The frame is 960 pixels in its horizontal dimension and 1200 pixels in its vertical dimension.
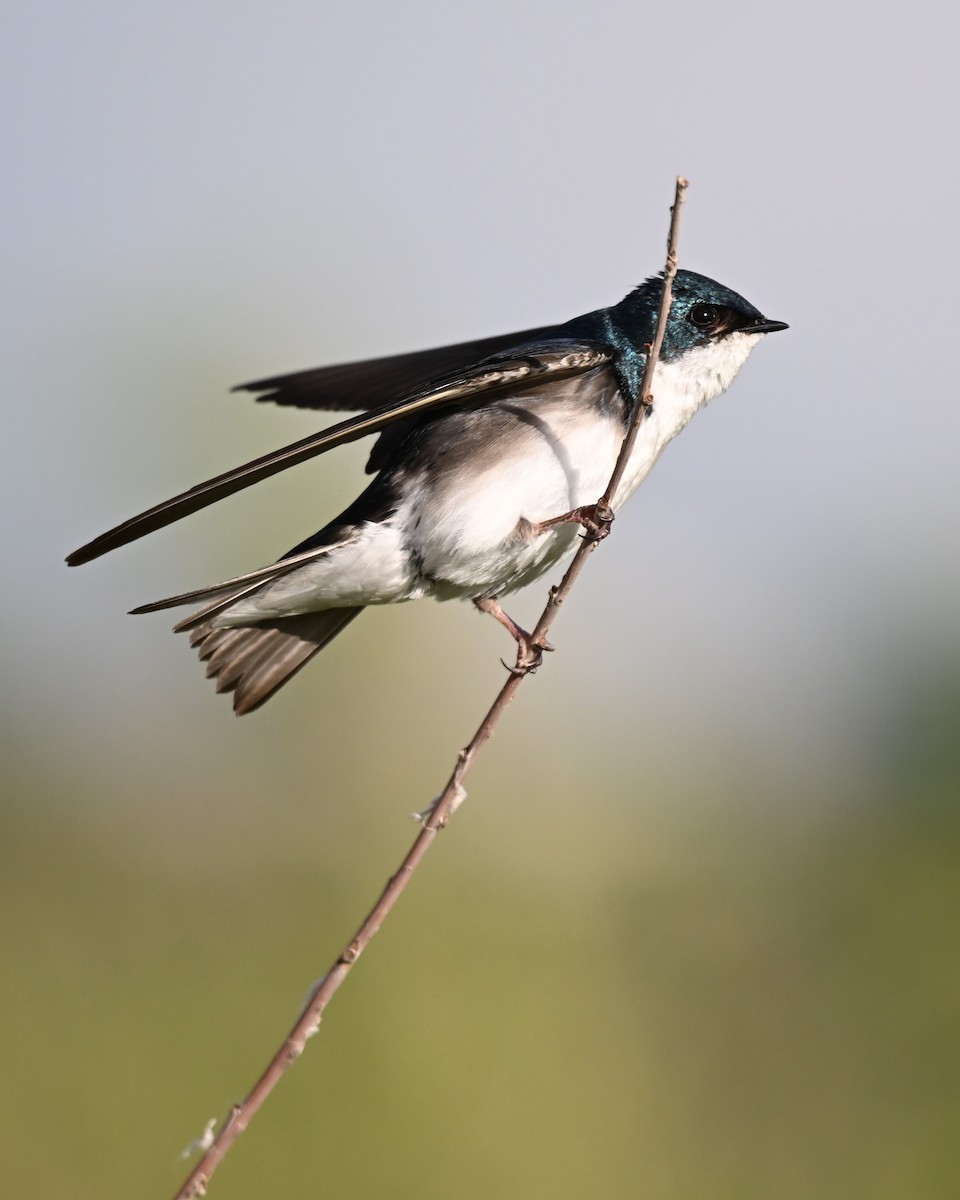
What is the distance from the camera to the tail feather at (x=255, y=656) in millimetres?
3762

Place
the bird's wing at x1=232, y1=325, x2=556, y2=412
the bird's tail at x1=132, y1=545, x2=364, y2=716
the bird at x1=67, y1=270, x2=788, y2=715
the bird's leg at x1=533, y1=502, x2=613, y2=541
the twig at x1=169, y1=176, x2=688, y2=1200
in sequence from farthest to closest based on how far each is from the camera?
1. the bird's wing at x1=232, y1=325, x2=556, y2=412
2. the bird's tail at x1=132, y1=545, x2=364, y2=716
3. the bird at x1=67, y1=270, x2=788, y2=715
4. the bird's leg at x1=533, y1=502, x2=613, y2=541
5. the twig at x1=169, y1=176, x2=688, y2=1200

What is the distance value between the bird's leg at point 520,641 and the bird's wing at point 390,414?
1.72ft

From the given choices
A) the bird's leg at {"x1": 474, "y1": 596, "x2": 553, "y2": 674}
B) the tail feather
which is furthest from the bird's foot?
the tail feather

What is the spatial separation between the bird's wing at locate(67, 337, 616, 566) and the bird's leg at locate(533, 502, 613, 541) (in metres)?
0.33

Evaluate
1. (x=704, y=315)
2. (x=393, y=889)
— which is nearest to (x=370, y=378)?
(x=704, y=315)

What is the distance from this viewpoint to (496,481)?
3.47 m

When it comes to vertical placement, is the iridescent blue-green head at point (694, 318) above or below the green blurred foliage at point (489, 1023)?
above

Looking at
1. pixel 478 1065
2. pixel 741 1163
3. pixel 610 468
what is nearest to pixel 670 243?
pixel 610 468

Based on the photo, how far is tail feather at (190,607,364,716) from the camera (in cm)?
376

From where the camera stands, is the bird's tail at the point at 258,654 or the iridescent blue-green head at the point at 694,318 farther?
the bird's tail at the point at 258,654

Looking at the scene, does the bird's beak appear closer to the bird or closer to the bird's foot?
the bird

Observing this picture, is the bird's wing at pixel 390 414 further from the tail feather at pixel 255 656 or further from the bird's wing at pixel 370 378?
the tail feather at pixel 255 656

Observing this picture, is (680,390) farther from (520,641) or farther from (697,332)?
(520,641)

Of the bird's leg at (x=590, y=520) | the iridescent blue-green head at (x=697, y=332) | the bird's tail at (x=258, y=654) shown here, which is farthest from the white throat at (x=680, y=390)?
the bird's tail at (x=258, y=654)
